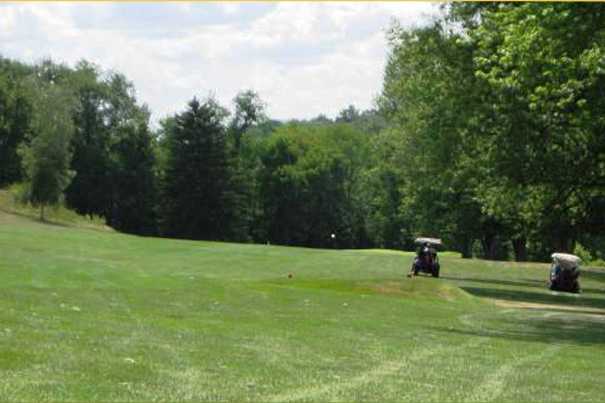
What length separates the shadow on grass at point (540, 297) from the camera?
4202cm

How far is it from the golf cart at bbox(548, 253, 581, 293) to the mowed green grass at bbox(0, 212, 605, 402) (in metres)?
5.67

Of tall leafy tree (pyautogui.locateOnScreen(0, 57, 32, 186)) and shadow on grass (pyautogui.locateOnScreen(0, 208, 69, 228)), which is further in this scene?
tall leafy tree (pyautogui.locateOnScreen(0, 57, 32, 186))

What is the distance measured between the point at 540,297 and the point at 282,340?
89.7 feet

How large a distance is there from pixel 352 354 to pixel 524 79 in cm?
1249

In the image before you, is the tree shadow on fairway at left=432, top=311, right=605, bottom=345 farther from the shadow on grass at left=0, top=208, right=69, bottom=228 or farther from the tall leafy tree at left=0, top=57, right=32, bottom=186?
the tall leafy tree at left=0, top=57, right=32, bottom=186

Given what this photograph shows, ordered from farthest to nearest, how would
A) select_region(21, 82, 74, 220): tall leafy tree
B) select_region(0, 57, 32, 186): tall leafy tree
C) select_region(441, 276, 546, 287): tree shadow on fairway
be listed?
select_region(0, 57, 32, 186): tall leafy tree → select_region(21, 82, 74, 220): tall leafy tree → select_region(441, 276, 546, 287): tree shadow on fairway

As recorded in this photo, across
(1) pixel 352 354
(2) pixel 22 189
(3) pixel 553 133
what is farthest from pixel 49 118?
(1) pixel 352 354

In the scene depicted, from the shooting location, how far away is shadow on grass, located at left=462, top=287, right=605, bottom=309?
42.0m

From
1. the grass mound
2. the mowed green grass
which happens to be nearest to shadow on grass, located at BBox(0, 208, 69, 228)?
Result: the grass mound

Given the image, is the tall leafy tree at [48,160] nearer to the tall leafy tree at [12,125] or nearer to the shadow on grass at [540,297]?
the tall leafy tree at [12,125]

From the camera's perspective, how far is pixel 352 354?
56.7 ft

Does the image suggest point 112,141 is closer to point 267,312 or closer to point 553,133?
point 553,133

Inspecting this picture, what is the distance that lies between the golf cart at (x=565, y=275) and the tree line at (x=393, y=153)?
1982mm

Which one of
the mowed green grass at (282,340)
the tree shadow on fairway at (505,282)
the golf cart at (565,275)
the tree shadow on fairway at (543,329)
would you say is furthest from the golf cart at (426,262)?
the tree shadow on fairway at (543,329)
